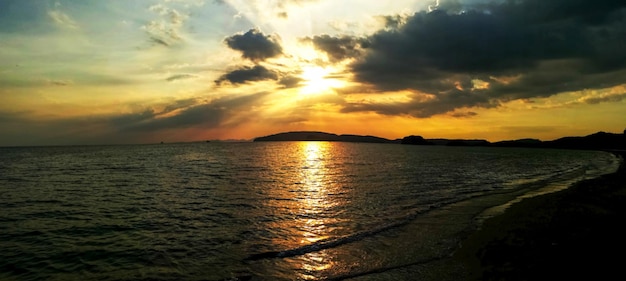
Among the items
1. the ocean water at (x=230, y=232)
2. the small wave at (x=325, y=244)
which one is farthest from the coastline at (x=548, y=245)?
the small wave at (x=325, y=244)

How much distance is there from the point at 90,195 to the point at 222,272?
2732 cm

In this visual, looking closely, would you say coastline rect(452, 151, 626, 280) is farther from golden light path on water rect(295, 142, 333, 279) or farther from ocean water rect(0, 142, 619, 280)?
golden light path on water rect(295, 142, 333, 279)

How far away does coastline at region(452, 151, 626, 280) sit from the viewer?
38.5 ft

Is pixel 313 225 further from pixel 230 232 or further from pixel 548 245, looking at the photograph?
pixel 548 245

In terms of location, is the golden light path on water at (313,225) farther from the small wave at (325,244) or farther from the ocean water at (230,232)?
the small wave at (325,244)

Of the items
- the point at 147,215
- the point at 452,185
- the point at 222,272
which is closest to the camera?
the point at 222,272

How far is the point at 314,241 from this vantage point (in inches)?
735

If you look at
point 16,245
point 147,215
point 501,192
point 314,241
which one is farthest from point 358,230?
point 501,192

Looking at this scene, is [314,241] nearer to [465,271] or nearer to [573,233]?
[465,271]

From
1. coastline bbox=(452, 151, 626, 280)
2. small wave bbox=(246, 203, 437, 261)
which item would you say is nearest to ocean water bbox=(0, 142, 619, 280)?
small wave bbox=(246, 203, 437, 261)

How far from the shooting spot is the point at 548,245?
14992mm

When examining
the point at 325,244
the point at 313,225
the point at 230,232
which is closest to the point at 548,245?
the point at 325,244

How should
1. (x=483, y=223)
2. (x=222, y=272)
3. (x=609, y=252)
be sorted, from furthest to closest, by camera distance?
(x=483, y=223) → (x=222, y=272) → (x=609, y=252)

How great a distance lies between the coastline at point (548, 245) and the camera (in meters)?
11.8
